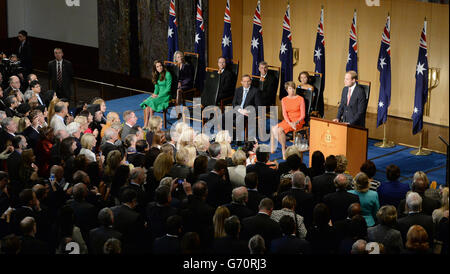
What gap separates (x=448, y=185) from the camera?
3174 millimetres

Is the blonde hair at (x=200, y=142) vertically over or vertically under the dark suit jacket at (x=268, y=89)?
under

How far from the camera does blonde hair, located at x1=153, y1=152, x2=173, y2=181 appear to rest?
7.00 m

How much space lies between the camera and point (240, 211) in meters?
5.94

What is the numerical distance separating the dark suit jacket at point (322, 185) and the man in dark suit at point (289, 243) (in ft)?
5.19

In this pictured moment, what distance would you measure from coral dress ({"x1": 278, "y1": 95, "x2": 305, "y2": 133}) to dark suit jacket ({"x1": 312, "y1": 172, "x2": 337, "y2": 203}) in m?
3.55

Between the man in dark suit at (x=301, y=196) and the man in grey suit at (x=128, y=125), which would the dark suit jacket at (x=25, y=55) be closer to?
the man in grey suit at (x=128, y=125)

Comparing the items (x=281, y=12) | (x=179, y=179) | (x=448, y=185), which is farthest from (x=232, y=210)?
(x=281, y=12)

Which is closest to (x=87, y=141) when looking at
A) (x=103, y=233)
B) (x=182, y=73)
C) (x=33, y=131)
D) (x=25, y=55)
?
(x=33, y=131)

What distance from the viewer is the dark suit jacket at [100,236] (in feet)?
17.9

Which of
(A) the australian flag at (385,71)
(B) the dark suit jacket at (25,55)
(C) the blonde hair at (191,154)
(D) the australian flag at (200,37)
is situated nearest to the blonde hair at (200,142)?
(C) the blonde hair at (191,154)

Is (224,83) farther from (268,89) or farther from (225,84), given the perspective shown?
(268,89)

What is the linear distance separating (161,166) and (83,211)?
1.22 metres

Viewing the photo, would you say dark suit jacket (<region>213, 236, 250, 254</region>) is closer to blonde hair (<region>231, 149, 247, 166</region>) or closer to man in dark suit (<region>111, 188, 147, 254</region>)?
man in dark suit (<region>111, 188, 147, 254</region>)

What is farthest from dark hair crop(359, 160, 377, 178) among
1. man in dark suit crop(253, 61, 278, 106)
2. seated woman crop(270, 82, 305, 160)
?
man in dark suit crop(253, 61, 278, 106)
